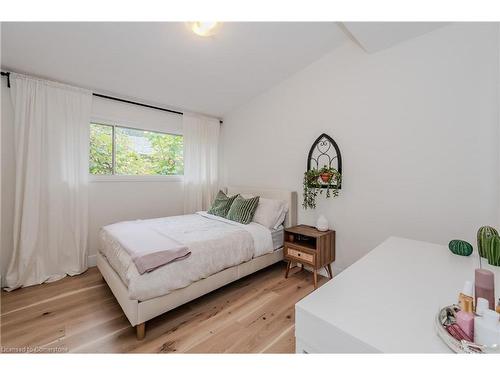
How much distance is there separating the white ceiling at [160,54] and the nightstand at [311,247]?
2.08 m

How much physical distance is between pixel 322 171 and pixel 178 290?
75.3 inches

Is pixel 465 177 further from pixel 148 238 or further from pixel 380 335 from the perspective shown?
pixel 148 238

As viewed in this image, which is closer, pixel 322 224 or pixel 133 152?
pixel 322 224

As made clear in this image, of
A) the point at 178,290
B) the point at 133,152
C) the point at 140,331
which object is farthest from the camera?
the point at 133,152

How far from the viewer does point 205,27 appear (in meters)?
→ 1.93

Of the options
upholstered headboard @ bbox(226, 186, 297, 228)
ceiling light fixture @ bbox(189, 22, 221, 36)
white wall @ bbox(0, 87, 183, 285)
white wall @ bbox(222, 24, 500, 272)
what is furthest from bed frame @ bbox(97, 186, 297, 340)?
ceiling light fixture @ bbox(189, 22, 221, 36)

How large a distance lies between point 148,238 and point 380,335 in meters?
1.98

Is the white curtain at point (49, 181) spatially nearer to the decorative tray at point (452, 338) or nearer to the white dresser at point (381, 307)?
the white dresser at point (381, 307)

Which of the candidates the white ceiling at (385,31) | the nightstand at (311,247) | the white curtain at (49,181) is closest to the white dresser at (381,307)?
the nightstand at (311,247)

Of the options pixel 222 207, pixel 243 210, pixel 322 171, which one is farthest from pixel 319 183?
pixel 222 207

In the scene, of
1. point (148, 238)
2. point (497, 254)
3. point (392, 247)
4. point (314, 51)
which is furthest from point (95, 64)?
point (497, 254)

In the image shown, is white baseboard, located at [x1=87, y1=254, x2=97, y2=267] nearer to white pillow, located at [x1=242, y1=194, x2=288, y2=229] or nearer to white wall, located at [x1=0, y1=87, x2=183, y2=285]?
white wall, located at [x1=0, y1=87, x2=183, y2=285]

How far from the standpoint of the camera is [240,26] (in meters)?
2.11

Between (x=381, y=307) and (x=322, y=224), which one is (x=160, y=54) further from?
(x=381, y=307)
